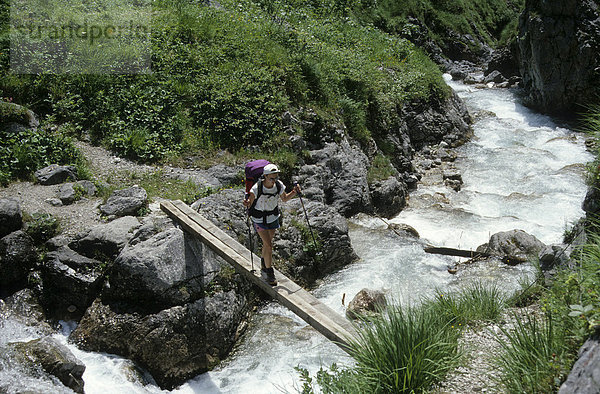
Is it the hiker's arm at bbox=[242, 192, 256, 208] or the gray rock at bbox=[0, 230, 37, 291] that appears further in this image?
the gray rock at bbox=[0, 230, 37, 291]

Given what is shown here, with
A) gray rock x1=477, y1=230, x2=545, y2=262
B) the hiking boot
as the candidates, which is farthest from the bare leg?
gray rock x1=477, y1=230, x2=545, y2=262

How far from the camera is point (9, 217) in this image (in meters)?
8.77

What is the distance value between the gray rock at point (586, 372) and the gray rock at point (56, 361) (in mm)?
6217

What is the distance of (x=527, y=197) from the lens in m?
15.6

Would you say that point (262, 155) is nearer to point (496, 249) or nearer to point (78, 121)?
point (78, 121)

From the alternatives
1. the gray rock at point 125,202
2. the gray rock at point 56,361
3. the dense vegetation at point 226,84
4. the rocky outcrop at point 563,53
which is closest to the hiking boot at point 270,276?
the gray rock at point 56,361

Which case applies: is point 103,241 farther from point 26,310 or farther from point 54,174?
point 54,174

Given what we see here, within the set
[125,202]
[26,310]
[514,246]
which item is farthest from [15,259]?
[514,246]

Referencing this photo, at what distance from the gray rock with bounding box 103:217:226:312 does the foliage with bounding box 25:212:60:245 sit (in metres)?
1.72

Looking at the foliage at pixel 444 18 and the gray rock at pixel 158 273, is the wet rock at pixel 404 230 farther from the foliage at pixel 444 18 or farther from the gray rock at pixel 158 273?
the foliage at pixel 444 18

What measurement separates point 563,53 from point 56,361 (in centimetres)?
2402

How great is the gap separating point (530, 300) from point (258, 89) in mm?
10017

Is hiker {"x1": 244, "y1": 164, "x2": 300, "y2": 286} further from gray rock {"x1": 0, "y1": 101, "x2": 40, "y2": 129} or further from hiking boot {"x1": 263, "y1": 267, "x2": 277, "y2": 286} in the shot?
gray rock {"x1": 0, "y1": 101, "x2": 40, "y2": 129}

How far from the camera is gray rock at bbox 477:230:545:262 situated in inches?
446
